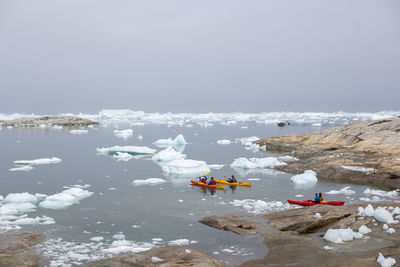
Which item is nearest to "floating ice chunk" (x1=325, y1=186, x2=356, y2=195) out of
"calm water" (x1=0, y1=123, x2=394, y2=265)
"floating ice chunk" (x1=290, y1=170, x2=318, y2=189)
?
"calm water" (x1=0, y1=123, x2=394, y2=265)

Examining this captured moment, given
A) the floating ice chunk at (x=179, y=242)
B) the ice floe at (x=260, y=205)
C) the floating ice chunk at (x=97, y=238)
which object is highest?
the ice floe at (x=260, y=205)

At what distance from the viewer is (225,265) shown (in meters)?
10.8

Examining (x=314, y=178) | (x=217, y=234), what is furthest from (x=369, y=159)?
(x=217, y=234)

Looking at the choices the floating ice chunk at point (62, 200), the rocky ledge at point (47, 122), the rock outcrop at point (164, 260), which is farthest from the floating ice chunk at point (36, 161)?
the rocky ledge at point (47, 122)

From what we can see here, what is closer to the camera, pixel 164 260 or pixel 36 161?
pixel 164 260

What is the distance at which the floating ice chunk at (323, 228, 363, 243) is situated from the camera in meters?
11.9

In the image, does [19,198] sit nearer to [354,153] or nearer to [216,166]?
[216,166]

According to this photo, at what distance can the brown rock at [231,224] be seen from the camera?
13805mm

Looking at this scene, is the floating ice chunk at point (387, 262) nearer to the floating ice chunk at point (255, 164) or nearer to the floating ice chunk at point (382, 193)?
the floating ice chunk at point (382, 193)

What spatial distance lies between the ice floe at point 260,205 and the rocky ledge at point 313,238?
52.3 inches

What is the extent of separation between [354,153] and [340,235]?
17.3m

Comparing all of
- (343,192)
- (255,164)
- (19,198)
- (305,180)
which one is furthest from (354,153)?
(19,198)

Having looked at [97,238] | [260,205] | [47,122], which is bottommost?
[97,238]

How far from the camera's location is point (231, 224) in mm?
14344
